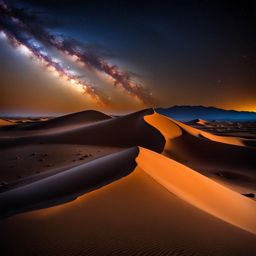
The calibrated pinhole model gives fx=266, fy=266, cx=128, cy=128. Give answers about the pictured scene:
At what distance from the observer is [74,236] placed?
3.54 m

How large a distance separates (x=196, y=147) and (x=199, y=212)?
14399 millimetres

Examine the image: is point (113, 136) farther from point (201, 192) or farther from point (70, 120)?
point (70, 120)

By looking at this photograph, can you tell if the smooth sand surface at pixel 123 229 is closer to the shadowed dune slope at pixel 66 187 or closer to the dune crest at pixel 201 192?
the shadowed dune slope at pixel 66 187

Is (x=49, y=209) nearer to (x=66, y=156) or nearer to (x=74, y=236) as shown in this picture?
(x=74, y=236)

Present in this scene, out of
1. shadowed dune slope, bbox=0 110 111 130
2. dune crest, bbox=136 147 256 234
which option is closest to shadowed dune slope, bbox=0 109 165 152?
dune crest, bbox=136 147 256 234

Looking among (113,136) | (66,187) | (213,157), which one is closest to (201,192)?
(66,187)

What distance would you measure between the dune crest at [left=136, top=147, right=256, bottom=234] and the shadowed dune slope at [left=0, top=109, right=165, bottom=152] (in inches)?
369

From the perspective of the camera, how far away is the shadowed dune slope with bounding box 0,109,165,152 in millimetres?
19047

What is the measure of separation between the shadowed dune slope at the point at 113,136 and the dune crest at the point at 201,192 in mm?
9373

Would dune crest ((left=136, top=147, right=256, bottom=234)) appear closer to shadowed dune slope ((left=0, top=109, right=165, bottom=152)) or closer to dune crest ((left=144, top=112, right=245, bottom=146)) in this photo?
shadowed dune slope ((left=0, top=109, right=165, bottom=152))

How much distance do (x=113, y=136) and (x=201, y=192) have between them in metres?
14.0

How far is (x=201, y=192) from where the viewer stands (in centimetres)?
683

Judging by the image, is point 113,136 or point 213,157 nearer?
point 213,157

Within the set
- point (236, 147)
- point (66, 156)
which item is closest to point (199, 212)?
point (66, 156)
